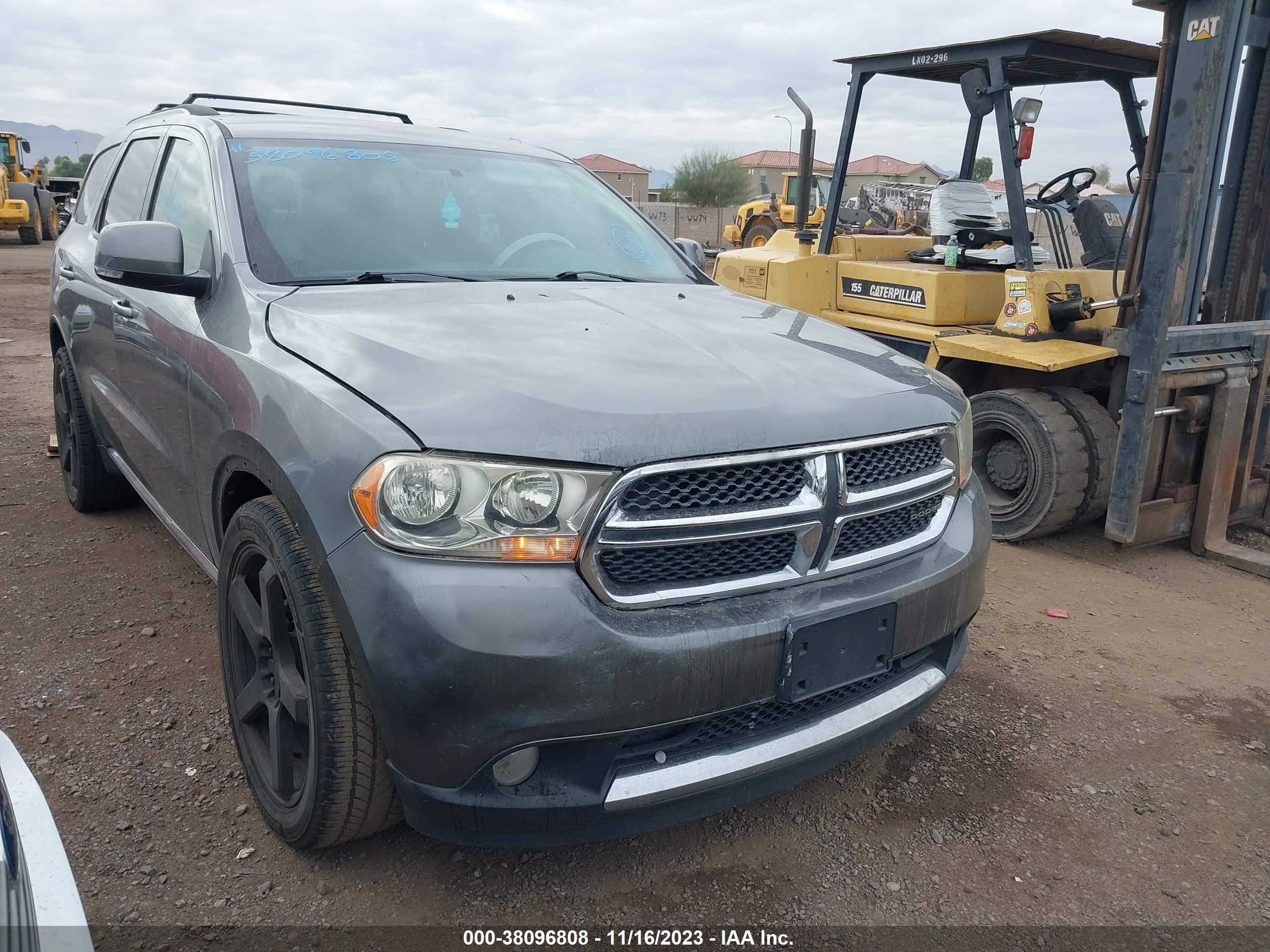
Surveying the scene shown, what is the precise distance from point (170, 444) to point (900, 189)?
19.8 m

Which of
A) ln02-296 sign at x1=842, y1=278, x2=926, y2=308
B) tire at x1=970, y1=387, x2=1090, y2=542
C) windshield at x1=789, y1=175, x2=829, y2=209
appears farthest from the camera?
windshield at x1=789, y1=175, x2=829, y2=209

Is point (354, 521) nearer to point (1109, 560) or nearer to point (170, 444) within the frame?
point (170, 444)

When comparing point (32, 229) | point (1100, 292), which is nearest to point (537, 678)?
point (1100, 292)

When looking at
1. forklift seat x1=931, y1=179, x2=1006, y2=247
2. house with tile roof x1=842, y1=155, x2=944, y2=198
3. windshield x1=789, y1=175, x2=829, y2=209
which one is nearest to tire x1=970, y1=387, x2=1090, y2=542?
forklift seat x1=931, y1=179, x2=1006, y2=247

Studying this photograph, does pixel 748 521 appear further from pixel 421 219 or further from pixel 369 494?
pixel 421 219

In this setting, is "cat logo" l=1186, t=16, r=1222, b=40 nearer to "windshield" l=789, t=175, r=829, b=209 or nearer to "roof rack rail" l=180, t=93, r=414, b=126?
"roof rack rail" l=180, t=93, r=414, b=126

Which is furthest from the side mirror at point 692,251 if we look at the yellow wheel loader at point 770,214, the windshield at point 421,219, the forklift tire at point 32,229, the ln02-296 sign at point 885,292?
the forklift tire at point 32,229

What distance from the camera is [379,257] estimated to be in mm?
2939

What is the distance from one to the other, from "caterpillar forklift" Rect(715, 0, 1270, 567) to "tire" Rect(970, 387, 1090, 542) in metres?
0.01

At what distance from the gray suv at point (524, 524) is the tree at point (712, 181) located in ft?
185

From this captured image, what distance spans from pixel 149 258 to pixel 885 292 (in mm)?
4231

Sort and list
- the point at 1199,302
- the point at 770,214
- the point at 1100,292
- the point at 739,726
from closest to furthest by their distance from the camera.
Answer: the point at 739,726
the point at 1199,302
the point at 1100,292
the point at 770,214

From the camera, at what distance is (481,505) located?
191cm

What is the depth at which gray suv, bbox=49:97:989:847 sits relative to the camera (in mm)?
1883
